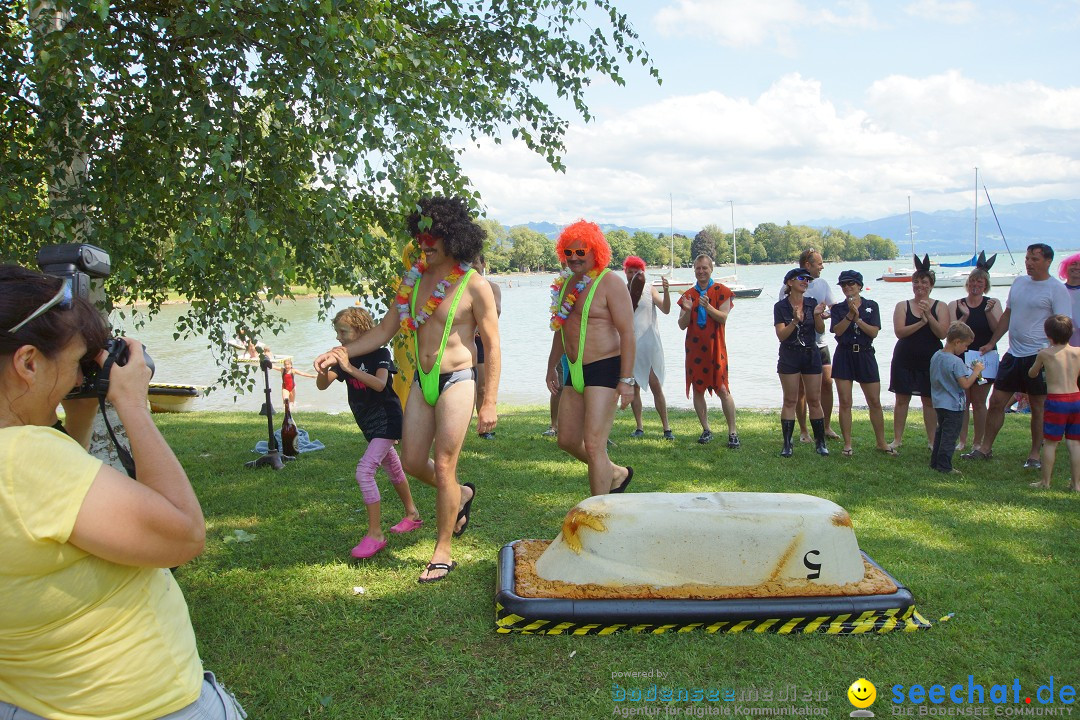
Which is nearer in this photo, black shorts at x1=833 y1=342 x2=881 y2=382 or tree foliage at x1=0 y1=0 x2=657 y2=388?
tree foliage at x1=0 y1=0 x2=657 y2=388

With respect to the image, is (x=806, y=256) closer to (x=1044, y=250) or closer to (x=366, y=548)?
(x=1044, y=250)

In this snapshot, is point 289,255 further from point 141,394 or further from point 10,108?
point 141,394

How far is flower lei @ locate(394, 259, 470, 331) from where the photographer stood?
4.70m

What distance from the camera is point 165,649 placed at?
5.82ft

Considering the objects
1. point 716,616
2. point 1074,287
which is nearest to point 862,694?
point 716,616

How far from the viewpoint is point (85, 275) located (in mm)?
1893

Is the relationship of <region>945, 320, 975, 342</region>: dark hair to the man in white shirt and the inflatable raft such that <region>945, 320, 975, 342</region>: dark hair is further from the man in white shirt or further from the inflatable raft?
the inflatable raft

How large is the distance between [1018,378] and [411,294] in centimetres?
591

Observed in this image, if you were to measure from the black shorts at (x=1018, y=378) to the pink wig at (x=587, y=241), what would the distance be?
14.7 ft

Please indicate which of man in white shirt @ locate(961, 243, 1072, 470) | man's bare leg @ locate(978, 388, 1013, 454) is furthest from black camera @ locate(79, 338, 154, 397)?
man's bare leg @ locate(978, 388, 1013, 454)

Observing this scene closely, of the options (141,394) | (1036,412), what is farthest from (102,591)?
(1036,412)

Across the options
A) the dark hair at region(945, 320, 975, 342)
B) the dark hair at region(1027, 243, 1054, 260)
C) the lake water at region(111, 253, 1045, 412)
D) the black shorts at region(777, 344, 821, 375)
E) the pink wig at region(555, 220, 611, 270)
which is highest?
the pink wig at region(555, 220, 611, 270)

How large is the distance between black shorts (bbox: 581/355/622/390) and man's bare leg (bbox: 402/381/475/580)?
862 mm

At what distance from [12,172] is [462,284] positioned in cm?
252
